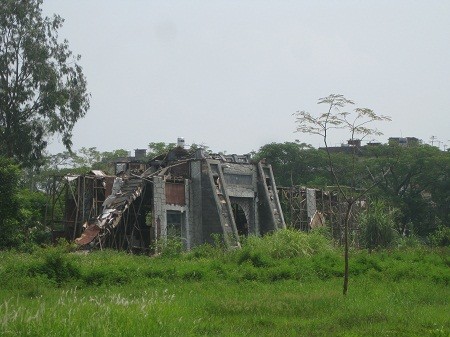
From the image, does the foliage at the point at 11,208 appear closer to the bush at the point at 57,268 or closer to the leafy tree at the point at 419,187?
the bush at the point at 57,268

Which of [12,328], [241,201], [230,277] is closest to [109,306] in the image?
[12,328]

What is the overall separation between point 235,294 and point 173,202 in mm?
15727

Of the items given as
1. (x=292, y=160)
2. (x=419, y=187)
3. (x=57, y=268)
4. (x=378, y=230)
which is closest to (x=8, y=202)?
(x=57, y=268)

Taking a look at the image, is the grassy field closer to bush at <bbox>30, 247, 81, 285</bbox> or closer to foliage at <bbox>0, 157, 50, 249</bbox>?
bush at <bbox>30, 247, 81, 285</bbox>

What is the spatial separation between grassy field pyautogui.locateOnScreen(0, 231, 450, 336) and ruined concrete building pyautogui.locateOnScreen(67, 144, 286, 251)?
242 inches

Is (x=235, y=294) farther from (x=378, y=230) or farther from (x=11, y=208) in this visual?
(x=378, y=230)

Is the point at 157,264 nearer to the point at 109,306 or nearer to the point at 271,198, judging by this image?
the point at 109,306

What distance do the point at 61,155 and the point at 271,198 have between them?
33.9m

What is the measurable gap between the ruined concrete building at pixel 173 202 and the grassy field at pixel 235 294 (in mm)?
6153

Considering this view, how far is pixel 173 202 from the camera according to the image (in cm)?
3222

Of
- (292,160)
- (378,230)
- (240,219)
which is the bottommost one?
(378,230)

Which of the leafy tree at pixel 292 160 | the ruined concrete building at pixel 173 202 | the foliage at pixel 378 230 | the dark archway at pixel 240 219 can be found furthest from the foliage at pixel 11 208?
the leafy tree at pixel 292 160

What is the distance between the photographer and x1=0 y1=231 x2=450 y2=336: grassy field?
10.1 meters

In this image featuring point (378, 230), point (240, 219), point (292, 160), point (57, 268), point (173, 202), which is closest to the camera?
point (57, 268)
